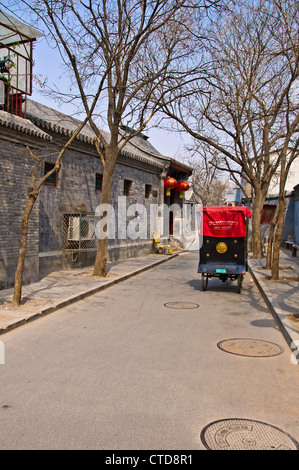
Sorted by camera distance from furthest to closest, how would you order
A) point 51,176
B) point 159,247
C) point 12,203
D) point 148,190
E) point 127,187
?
point 159,247
point 148,190
point 127,187
point 51,176
point 12,203

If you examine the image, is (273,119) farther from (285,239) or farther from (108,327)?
(108,327)

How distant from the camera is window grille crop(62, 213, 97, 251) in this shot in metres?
14.2

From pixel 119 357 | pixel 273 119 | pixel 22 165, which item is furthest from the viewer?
pixel 273 119

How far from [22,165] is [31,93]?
2295 mm

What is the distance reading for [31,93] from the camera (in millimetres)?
11609

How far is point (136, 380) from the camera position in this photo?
15.7 feet

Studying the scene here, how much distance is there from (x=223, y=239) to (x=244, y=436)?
8.22 metres

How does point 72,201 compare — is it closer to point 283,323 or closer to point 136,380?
point 283,323

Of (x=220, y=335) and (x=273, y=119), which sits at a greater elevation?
(x=273, y=119)

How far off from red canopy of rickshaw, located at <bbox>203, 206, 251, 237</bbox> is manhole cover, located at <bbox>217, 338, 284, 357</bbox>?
517 cm

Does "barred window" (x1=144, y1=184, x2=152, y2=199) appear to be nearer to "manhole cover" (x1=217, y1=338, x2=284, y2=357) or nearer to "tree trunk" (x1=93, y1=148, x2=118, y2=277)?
"tree trunk" (x1=93, y1=148, x2=118, y2=277)

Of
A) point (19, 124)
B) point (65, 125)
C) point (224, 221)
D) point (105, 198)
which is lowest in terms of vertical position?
point (224, 221)

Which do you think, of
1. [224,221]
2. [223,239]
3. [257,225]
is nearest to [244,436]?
[223,239]

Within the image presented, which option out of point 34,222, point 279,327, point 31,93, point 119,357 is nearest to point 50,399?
point 119,357
